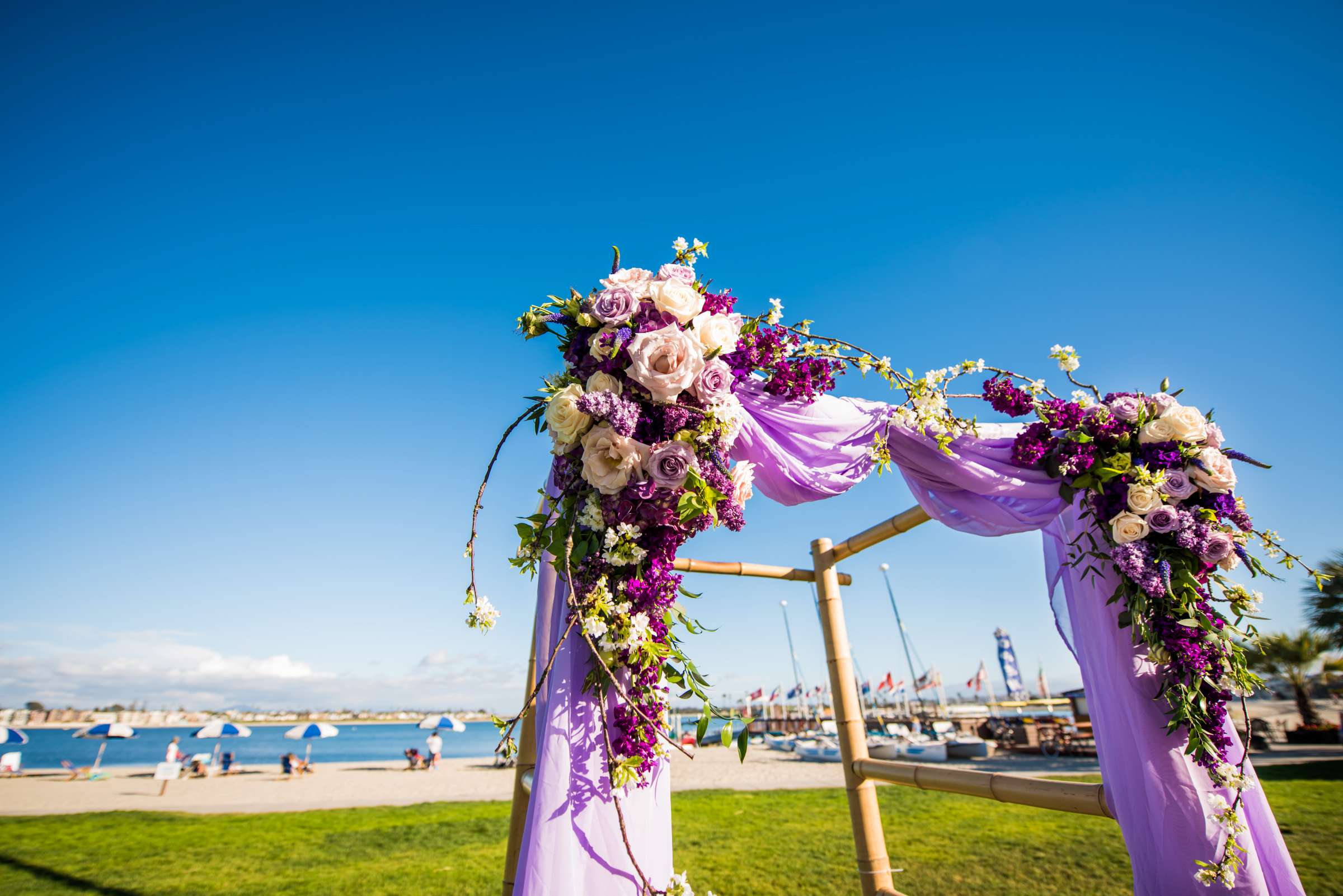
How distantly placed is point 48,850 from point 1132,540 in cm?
1185

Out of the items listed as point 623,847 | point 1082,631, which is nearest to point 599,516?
point 623,847

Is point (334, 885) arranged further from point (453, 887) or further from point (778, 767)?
point (778, 767)

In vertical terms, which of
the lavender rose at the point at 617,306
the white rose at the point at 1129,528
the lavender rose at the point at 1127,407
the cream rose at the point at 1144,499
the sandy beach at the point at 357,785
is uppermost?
the lavender rose at the point at 617,306

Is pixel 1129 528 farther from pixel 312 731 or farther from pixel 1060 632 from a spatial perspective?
pixel 312 731

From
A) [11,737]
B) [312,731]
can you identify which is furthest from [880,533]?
[11,737]

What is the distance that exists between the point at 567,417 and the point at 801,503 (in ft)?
4.17

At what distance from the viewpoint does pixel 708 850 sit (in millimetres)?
6961

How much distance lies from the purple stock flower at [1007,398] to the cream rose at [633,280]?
1815 millimetres

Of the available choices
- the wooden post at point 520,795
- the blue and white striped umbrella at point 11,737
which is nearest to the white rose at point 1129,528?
the wooden post at point 520,795

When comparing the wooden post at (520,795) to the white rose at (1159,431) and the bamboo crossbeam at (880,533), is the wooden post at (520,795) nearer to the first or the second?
the bamboo crossbeam at (880,533)

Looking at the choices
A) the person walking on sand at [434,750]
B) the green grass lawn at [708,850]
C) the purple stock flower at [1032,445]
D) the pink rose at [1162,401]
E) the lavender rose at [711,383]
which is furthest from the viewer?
the person walking on sand at [434,750]

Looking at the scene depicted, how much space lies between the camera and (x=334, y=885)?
19.6 feet

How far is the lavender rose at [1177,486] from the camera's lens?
2623 millimetres

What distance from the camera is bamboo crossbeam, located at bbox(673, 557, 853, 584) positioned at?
386 centimetres
